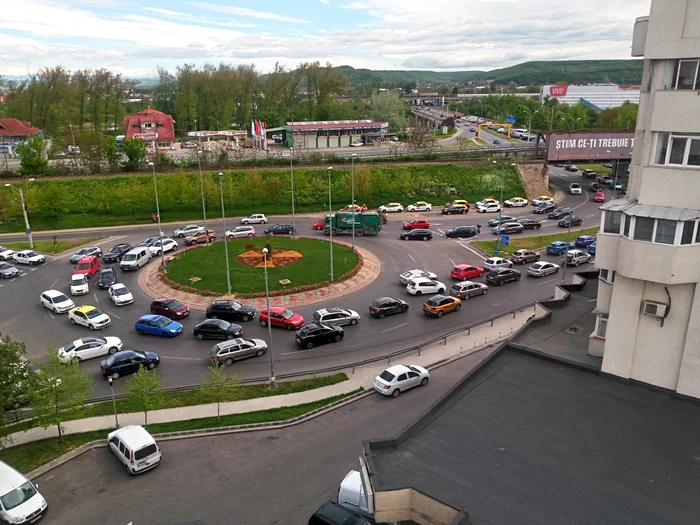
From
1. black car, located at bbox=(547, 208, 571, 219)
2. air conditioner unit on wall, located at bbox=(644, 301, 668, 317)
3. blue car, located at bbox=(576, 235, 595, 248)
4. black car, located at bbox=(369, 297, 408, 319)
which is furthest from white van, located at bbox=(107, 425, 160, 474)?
black car, located at bbox=(547, 208, 571, 219)

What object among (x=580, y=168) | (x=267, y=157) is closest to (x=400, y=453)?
(x=267, y=157)

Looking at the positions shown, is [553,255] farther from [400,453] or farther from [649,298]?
[400,453]

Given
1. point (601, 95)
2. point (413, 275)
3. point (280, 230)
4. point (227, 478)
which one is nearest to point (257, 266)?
point (280, 230)

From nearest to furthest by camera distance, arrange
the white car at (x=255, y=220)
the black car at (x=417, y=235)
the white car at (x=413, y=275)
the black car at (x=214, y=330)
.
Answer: the black car at (x=214, y=330) → the white car at (x=413, y=275) → the black car at (x=417, y=235) → the white car at (x=255, y=220)

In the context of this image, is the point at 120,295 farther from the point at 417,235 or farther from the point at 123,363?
the point at 417,235

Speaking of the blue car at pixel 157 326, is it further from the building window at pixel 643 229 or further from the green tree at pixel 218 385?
the building window at pixel 643 229

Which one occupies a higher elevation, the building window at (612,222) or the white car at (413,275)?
the building window at (612,222)

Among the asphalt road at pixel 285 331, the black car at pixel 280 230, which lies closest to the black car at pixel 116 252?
the asphalt road at pixel 285 331

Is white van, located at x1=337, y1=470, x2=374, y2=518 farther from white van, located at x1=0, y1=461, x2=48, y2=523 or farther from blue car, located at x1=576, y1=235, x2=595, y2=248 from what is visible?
blue car, located at x1=576, y1=235, x2=595, y2=248
